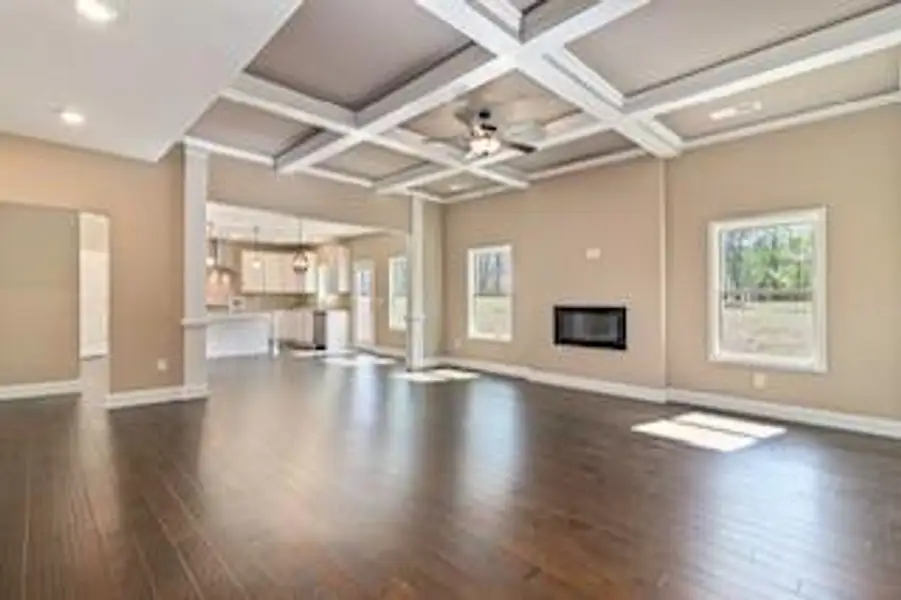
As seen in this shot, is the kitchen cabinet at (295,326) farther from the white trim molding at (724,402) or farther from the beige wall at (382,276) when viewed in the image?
the white trim molding at (724,402)

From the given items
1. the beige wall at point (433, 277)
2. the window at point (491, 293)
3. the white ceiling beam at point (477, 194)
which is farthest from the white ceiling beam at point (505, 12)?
the beige wall at point (433, 277)

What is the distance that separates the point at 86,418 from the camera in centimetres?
586

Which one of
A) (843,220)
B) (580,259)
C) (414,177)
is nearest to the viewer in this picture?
(843,220)

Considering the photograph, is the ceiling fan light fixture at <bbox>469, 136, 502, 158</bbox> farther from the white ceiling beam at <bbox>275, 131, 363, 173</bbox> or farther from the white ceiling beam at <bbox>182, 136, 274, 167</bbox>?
the white ceiling beam at <bbox>182, 136, 274, 167</bbox>

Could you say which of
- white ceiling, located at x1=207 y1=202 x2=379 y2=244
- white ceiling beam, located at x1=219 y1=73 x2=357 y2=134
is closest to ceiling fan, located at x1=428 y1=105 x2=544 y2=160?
white ceiling beam, located at x1=219 y1=73 x2=357 y2=134

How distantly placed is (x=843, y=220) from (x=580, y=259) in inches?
125

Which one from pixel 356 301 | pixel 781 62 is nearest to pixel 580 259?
pixel 781 62

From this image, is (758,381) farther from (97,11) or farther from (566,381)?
(97,11)

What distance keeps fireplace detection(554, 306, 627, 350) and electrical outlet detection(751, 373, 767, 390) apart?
159 cm

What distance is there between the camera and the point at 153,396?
21.8 ft

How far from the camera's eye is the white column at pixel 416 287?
10.0m

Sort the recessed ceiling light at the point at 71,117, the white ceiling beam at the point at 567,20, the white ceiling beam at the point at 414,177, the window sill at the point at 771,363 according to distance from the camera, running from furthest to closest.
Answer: the white ceiling beam at the point at 414,177
the window sill at the point at 771,363
the recessed ceiling light at the point at 71,117
the white ceiling beam at the point at 567,20

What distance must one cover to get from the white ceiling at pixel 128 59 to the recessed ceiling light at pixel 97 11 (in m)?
0.05

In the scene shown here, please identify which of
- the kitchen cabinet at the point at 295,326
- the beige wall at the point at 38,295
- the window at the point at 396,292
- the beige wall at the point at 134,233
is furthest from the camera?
the kitchen cabinet at the point at 295,326
